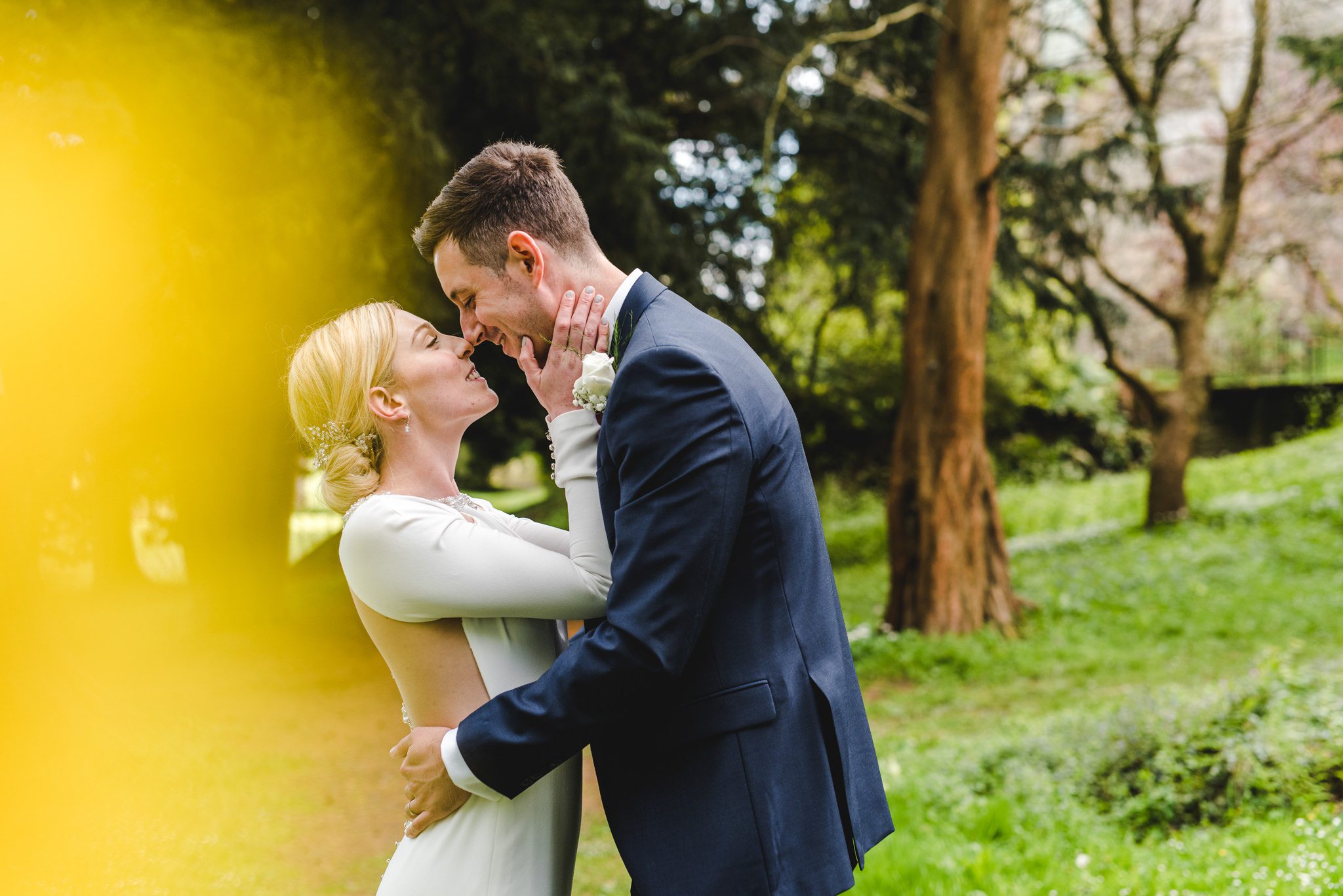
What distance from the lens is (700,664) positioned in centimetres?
192

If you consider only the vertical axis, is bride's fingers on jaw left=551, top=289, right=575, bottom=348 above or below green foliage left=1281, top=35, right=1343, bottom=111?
below

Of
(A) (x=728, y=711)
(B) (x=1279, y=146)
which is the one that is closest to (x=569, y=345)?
(A) (x=728, y=711)

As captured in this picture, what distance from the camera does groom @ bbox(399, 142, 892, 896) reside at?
1.82m

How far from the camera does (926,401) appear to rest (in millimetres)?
9922

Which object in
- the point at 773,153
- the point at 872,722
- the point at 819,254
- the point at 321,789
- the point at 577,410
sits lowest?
the point at 872,722

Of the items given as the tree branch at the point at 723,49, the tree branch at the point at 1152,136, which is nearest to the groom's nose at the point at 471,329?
the tree branch at the point at 723,49

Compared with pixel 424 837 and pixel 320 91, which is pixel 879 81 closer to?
pixel 320 91

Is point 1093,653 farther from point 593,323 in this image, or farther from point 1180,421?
point 593,323

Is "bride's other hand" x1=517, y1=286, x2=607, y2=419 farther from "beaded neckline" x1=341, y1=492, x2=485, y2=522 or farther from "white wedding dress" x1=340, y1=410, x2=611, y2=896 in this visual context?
"beaded neckline" x1=341, y1=492, x2=485, y2=522

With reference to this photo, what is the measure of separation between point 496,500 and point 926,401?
1719 centimetres

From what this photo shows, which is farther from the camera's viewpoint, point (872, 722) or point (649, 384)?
point (872, 722)

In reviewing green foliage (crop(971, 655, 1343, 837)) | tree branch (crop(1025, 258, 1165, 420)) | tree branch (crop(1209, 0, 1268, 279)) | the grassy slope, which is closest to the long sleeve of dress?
the grassy slope

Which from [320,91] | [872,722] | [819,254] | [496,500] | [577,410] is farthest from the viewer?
[496,500]

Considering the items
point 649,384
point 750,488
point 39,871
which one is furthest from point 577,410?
point 39,871
